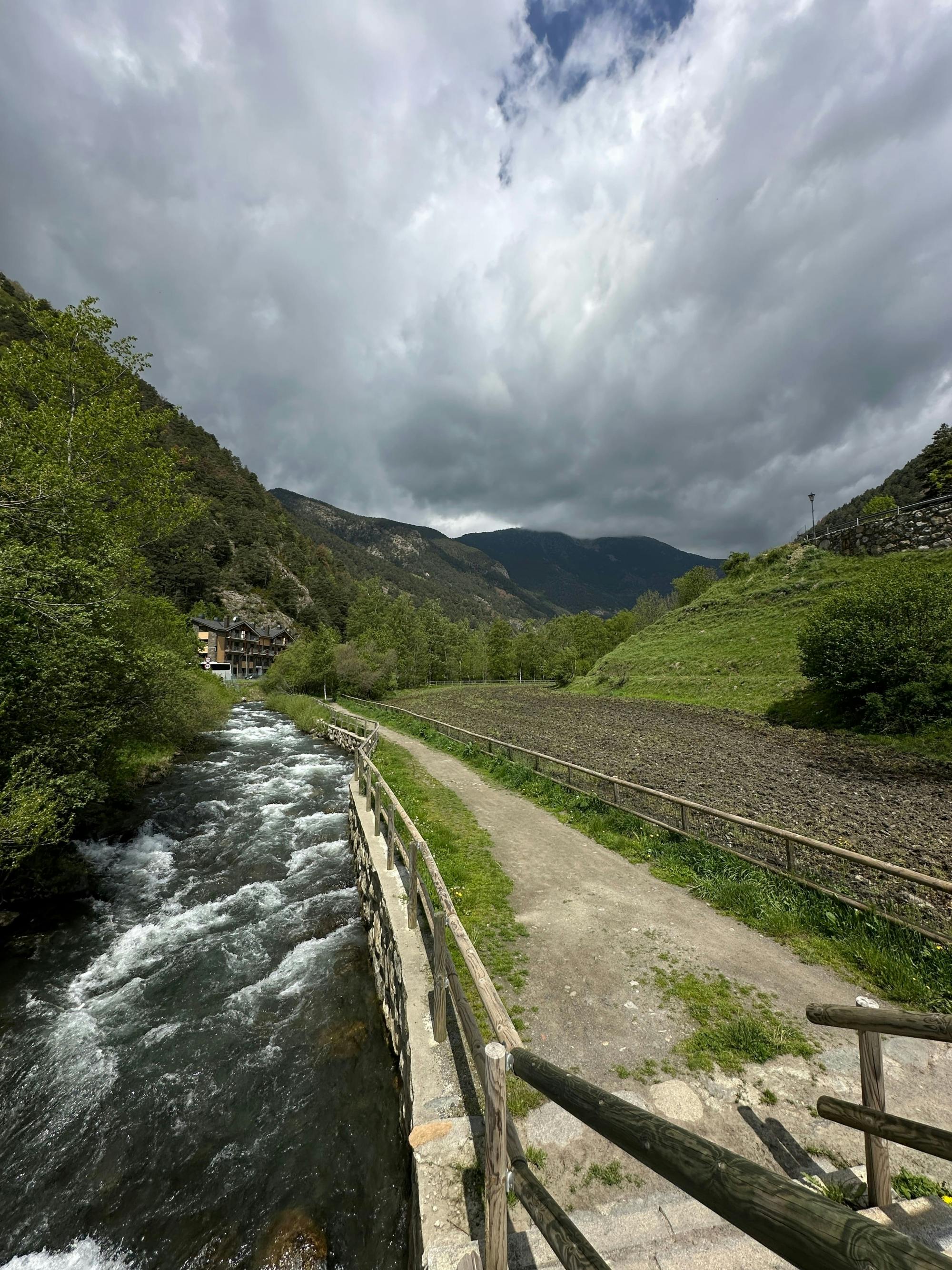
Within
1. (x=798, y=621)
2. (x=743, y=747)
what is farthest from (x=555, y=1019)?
(x=798, y=621)

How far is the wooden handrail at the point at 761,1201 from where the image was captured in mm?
1083

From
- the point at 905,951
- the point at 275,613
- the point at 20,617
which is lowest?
the point at 905,951

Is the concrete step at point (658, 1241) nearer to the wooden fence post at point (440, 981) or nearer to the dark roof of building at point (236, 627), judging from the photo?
the wooden fence post at point (440, 981)

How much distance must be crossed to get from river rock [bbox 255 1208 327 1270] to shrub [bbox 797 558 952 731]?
74.3 feet

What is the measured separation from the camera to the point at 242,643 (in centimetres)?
9769

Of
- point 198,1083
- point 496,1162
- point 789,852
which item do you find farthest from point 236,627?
point 496,1162

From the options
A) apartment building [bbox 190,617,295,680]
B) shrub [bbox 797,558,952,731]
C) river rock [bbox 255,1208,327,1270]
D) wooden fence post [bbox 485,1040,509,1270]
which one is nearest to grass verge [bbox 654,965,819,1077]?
wooden fence post [bbox 485,1040,509,1270]

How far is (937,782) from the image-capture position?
1402 centimetres

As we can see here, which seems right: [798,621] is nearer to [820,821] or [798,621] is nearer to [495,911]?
[820,821]

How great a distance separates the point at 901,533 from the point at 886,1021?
149 ft

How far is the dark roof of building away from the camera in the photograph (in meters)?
87.1

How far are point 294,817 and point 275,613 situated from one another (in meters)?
99.6

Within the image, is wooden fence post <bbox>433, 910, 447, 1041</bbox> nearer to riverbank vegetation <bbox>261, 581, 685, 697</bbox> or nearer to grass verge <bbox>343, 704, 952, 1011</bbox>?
grass verge <bbox>343, 704, 952, 1011</bbox>

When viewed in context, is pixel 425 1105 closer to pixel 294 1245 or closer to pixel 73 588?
pixel 294 1245
